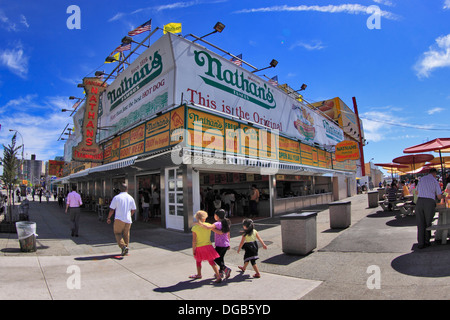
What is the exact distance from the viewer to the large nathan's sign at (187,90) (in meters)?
10.7

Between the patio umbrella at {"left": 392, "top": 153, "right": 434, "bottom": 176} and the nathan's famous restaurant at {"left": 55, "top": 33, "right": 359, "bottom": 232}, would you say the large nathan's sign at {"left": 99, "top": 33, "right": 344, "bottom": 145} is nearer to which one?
the nathan's famous restaurant at {"left": 55, "top": 33, "right": 359, "bottom": 232}

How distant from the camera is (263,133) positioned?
1481 centimetres

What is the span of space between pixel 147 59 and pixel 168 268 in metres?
10.1

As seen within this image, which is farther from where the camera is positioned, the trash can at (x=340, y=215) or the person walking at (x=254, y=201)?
the person walking at (x=254, y=201)

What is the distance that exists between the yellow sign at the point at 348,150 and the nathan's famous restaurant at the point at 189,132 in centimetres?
224

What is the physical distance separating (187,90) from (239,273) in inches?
308

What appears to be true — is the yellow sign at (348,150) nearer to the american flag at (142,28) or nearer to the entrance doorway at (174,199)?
the entrance doorway at (174,199)

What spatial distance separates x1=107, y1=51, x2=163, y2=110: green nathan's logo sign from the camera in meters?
11.6

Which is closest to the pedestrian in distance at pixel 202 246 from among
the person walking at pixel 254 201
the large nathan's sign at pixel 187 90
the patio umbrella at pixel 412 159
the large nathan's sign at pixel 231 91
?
the large nathan's sign at pixel 187 90

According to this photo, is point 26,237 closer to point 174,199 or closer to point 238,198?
point 174,199

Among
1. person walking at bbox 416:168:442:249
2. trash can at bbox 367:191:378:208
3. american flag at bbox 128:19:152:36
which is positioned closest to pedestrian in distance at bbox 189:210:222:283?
person walking at bbox 416:168:442:249

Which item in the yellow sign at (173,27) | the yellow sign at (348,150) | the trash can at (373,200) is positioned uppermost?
the yellow sign at (173,27)

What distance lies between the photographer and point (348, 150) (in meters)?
20.5

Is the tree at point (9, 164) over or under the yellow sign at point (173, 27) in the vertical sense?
under
